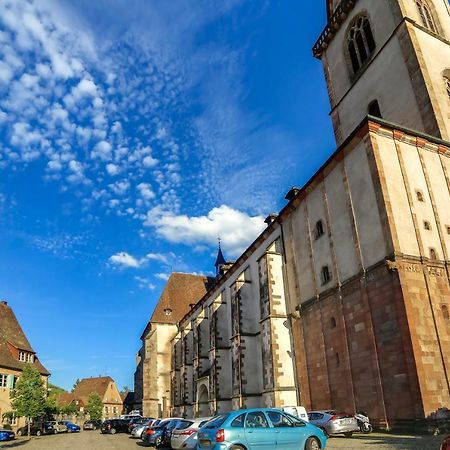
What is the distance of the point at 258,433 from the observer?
10203 millimetres

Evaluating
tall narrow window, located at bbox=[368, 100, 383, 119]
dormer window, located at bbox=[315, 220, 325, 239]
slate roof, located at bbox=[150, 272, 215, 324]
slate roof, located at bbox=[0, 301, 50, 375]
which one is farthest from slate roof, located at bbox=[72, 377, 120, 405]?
tall narrow window, located at bbox=[368, 100, 383, 119]

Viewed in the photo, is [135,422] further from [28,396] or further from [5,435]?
[28,396]

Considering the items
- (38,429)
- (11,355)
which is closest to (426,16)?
(11,355)

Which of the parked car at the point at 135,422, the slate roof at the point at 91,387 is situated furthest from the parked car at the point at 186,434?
the slate roof at the point at 91,387

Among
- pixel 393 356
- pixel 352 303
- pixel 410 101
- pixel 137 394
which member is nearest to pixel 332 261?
pixel 352 303

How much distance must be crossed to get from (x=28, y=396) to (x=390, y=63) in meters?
40.1

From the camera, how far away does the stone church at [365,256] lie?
55.1 feet

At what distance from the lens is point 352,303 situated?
63.8 ft

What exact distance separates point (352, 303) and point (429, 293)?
3446mm

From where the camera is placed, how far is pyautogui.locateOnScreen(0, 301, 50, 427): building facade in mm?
40531

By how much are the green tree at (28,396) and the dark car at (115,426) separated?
640 cm

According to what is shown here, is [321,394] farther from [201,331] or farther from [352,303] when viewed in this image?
[201,331]

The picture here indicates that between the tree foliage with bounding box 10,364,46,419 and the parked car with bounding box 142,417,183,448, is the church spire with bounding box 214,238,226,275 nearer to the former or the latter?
the tree foliage with bounding box 10,364,46,419

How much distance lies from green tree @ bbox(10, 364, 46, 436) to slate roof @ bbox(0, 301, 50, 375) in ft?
12.2
